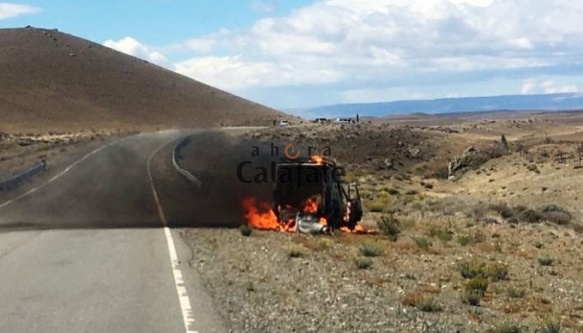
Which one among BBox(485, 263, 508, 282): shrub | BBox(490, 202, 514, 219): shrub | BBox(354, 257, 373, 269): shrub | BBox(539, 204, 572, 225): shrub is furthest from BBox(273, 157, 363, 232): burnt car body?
BBox(539, 204, 572, 225): shrub

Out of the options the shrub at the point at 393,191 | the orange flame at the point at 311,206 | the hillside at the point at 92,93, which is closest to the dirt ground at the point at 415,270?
the orange flame at the point at 311,206

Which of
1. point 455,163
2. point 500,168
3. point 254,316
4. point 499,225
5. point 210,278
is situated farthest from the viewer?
point 455,163

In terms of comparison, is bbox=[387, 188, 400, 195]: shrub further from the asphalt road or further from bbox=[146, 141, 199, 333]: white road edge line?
bbox=[146, 141, 199, 333]: white road edge line

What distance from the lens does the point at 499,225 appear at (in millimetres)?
31641

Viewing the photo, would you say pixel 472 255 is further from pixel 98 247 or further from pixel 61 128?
pixel 61 128

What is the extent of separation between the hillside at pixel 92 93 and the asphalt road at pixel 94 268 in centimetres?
8474

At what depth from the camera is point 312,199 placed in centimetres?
2548

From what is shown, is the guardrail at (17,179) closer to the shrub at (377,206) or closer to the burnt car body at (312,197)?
the shrub at (377,206)

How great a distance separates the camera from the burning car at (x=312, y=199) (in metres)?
24.8

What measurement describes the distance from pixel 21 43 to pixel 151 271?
162299 millimetres

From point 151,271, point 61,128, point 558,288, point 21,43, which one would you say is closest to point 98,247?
point 151,271

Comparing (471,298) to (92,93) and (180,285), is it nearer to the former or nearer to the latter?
(180,285)

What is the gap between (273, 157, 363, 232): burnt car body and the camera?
81.5 feet

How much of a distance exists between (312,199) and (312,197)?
0.08 m
